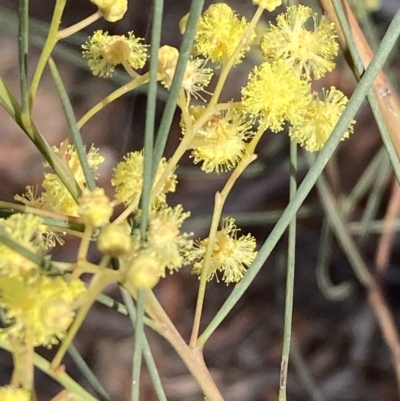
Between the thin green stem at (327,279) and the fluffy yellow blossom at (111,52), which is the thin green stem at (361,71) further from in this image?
the thin green stem at (327,279)

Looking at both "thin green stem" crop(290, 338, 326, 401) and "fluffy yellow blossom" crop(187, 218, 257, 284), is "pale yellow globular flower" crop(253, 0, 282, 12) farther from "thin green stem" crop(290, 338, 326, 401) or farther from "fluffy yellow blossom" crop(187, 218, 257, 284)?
"thin green stem" crop(290, 338, 326, 401)

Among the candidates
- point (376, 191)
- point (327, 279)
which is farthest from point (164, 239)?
point (327, 279)

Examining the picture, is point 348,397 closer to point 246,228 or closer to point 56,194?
point 246,228

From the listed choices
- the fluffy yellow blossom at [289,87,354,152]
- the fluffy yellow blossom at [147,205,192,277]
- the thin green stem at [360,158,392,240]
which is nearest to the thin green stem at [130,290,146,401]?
Answer: the fluffy yellow blossom at [147,205,192,277]

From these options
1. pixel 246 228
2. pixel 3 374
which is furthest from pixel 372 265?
pixel 3 374

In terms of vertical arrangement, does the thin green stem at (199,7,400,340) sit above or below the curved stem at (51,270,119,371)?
above

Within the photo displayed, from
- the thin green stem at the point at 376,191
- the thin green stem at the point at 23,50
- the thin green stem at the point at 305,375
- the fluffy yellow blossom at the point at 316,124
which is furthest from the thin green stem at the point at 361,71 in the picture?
the thin green stem at the point at 305,375
